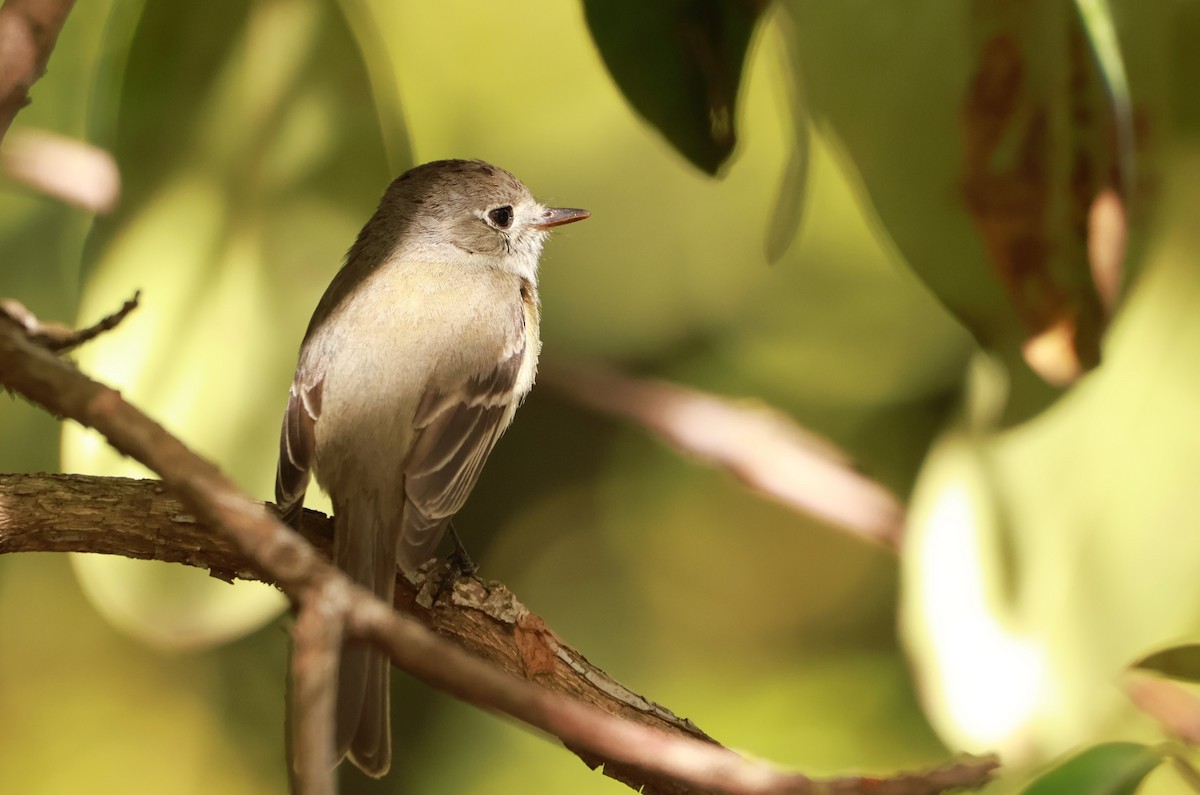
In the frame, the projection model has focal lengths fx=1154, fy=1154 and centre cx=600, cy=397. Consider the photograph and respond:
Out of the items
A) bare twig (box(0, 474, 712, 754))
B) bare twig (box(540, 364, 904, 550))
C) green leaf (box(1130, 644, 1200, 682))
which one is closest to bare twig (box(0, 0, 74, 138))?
bare twig (box(0, 474, 712, 754))

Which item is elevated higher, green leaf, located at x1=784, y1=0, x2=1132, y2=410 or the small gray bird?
green leaf, located at x1=784, y1=0, x2=1132, y2=410

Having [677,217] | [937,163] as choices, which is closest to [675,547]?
[677,217]

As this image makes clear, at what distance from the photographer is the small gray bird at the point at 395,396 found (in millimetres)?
1400

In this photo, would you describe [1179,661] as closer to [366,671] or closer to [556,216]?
[366,671]

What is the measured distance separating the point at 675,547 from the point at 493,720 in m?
0.47

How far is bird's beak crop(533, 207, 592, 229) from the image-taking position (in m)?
1.98

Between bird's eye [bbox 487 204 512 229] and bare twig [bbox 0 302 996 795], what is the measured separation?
1.26 meters

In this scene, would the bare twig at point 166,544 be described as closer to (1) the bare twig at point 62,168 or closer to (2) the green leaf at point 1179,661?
(2) the green leaf at point 1179,661

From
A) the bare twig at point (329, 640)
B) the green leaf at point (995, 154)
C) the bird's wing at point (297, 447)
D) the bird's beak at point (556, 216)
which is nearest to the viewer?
the bare twig at point (329, 640)

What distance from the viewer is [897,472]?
212 centimetres

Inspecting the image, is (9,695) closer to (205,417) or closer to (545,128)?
(205,417)

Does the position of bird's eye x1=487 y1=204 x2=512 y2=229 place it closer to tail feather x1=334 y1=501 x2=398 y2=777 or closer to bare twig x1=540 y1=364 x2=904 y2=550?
bare twig x1=540 y1=364 x2=904 y2=550

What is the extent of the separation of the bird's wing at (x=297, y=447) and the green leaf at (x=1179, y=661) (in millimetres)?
1046

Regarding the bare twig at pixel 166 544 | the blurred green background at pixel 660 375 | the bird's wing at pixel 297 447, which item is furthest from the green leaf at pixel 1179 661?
the bird's wing at pixel 297 447
